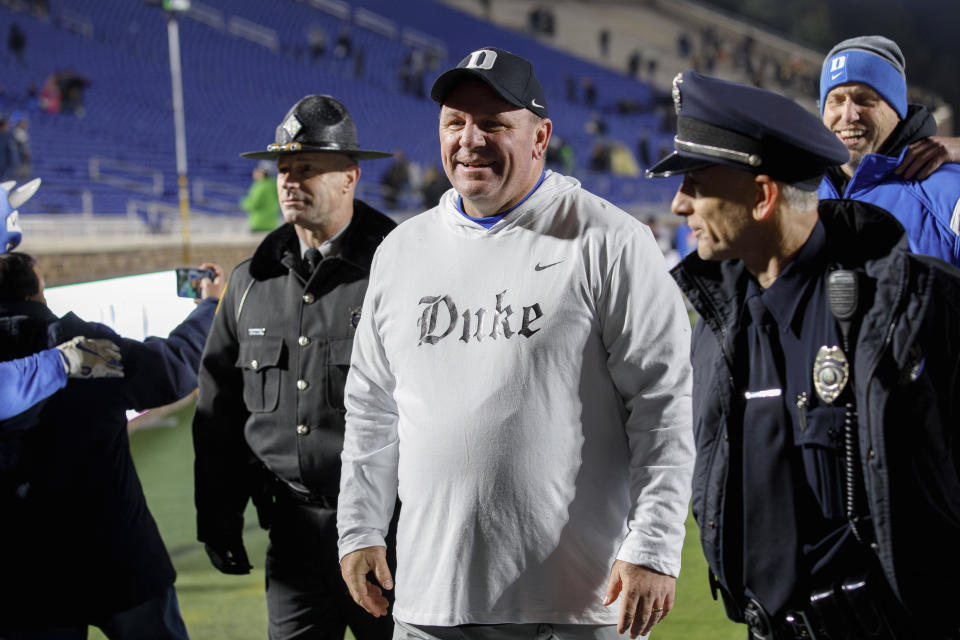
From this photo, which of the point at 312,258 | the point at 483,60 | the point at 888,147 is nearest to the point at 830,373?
the point at 483,60

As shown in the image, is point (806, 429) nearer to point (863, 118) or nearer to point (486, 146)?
point (486, 146)

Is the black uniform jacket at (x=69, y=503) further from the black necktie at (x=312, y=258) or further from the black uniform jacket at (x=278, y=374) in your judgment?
the black necktie at (x=312, y=258)

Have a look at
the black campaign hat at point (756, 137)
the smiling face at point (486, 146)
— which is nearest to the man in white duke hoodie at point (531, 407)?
the smiling face at point (486, 146)

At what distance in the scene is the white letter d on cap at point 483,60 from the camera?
1950 millimetres

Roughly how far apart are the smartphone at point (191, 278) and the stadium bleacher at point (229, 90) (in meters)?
12.5

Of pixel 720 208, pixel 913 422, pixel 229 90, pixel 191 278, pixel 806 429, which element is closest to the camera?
pixel 913 422

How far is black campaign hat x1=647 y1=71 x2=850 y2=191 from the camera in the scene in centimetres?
172

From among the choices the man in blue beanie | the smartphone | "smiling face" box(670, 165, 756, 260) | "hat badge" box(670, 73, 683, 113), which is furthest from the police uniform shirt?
the smartphone

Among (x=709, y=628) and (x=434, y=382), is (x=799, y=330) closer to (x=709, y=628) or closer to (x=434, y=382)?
(x=434, y=382)

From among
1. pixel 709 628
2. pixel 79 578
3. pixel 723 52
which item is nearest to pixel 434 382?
pixel 79 578

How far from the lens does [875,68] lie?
2895mm

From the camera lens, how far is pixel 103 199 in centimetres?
1694

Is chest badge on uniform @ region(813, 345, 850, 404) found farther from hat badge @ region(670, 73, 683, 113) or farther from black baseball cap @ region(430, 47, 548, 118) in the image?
black baseball cap @ region(430, 47, 548, 118)

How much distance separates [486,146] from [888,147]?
5.06ft
